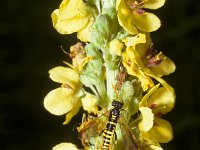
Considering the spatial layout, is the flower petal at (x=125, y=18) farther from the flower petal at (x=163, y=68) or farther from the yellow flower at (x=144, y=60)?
the flower petal at (x=163, y=68)

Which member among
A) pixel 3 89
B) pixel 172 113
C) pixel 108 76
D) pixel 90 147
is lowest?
pixel 172 113

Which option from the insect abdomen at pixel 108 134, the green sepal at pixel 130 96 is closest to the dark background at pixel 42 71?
the green sepal at pixel 130 96

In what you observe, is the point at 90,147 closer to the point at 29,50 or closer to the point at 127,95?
the point at 127,95

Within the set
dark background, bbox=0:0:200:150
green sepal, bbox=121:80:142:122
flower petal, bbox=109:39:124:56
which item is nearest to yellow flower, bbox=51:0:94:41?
flower petal, bbox=109:39:124:56

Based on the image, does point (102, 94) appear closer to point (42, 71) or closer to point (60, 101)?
point (60, 101)

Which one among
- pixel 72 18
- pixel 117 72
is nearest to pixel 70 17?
pixel 72 18

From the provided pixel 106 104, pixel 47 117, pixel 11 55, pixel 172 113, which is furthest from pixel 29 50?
pixel 106 104

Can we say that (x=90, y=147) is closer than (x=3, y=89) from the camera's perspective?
Yes
